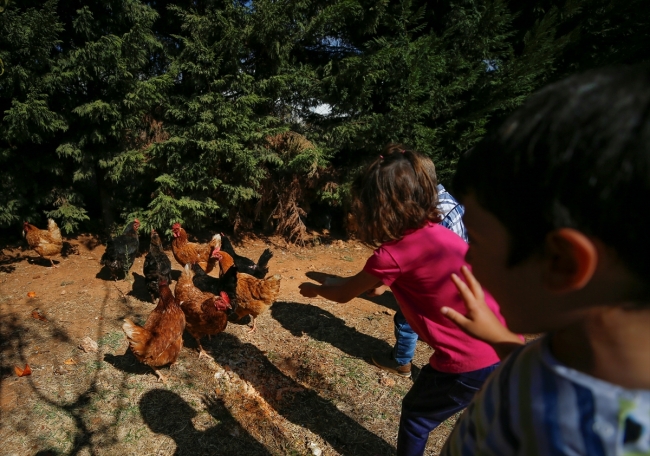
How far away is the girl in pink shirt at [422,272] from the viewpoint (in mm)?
1478

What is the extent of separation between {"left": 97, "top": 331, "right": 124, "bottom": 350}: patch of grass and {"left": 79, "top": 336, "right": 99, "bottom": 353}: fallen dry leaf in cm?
8

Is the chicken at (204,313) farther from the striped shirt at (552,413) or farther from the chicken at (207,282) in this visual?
the striped shirt at (552,413)

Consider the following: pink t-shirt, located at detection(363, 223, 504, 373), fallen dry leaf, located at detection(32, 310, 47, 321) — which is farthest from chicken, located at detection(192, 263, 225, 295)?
pink t-shirt, located at detection(363, 223, 504, 373)

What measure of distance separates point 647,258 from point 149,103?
5884mm

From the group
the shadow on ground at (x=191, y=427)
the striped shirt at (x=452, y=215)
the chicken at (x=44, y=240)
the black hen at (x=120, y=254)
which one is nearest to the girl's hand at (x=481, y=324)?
the striped shirt at (x=452, y=215)

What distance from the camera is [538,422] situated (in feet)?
1.69

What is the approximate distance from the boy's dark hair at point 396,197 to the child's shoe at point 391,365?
216 centimetres

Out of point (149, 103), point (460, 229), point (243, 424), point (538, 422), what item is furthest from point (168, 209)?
point (538, 422)

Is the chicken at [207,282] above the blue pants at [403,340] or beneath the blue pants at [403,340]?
beneath

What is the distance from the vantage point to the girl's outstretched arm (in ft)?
5.12

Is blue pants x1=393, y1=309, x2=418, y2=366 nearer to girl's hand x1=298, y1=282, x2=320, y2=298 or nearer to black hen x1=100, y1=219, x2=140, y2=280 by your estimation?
girl's hand x1=298, y1=282, x2=320, y2=298

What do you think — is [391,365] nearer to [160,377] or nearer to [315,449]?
[315,449]

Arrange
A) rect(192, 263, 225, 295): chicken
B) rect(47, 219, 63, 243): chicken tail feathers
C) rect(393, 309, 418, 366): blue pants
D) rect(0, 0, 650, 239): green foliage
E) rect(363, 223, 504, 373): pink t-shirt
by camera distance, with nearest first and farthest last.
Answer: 1. rect(363, 223, 504, 373): pink t-shirt
2. rect(393, 309, 418, 366): blue pants
3. rect(192, 263, 225, 295): chicken
4. rect(0, 0, 650, 239): green foliage
5. rect(47, 219, 63, 243): chicken tail feathers

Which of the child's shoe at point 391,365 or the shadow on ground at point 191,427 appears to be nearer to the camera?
the shadow on ground at point 191,427
